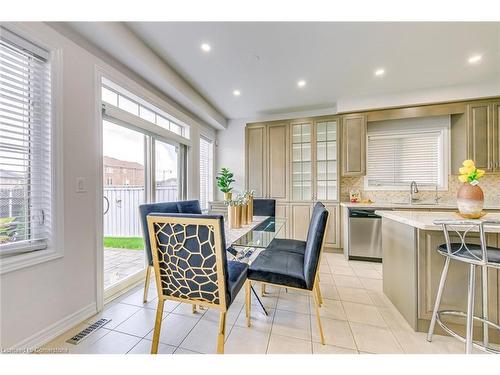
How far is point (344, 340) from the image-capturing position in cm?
155

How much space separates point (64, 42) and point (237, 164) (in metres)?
3.25

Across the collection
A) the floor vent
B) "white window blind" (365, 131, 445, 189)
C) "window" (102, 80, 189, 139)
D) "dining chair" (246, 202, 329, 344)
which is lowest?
the floor vent

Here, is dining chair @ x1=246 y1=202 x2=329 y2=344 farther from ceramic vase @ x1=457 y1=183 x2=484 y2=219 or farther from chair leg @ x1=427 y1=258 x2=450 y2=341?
ceramic vase @ x1=457 y1=183 x2=484 y2=219

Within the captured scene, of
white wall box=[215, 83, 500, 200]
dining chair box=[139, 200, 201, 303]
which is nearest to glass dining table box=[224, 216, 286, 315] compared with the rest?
dining chair box=[139, 200, 201, 303]

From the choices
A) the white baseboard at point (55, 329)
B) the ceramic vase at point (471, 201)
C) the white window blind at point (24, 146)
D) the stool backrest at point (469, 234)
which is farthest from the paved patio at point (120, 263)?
the ceramic vase at point (471, 201)

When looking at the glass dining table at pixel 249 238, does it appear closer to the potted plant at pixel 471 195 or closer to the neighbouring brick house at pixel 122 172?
the neighbouring brick house at pixel 122 172

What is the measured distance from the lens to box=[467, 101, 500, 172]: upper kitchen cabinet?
300cm

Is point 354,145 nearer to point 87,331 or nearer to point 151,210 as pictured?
point 151,210

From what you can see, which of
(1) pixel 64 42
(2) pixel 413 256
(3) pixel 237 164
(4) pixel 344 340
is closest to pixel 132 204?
(1) pixel 64 42

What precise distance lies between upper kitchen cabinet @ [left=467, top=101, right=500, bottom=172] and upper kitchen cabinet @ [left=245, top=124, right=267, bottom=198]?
317 cm

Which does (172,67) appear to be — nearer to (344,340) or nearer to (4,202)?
(4,202)

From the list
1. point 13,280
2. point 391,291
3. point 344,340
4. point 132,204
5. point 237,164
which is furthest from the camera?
point 237,164

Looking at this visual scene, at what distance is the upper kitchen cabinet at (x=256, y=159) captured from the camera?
159 inches

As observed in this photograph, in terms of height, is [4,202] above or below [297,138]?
below
